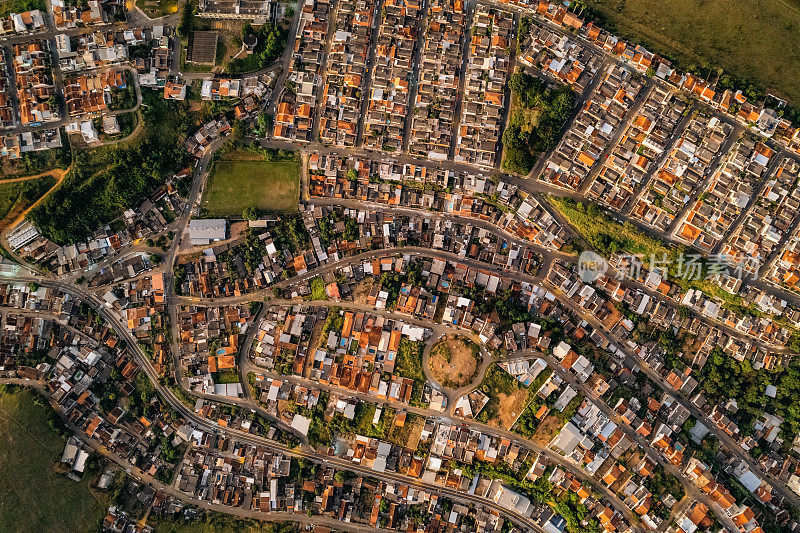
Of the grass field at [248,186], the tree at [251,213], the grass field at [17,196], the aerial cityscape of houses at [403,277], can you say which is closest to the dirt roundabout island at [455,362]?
the aerial cityscape of houses at [403,277]

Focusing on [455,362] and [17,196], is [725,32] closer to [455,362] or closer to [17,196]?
[455,362]

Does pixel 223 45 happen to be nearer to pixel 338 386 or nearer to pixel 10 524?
pixel 338 386

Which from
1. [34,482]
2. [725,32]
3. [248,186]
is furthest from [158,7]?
[725,32]

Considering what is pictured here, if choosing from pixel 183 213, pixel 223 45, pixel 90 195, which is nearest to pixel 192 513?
pixel 183 213

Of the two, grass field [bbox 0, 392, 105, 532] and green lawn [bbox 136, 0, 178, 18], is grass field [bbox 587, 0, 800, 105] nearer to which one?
green lawn [bbox 136, 0, 178, 18]

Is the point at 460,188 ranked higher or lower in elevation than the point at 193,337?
higher
